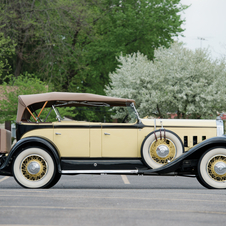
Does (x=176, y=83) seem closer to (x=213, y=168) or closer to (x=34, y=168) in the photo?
(x=213, y=168)

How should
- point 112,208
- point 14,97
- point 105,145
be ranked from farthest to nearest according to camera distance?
point 14,97, point 105,145, point 112,208

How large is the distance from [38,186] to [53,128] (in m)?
1.23

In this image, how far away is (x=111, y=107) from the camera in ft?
30.1

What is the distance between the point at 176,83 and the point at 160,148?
64.1 ft

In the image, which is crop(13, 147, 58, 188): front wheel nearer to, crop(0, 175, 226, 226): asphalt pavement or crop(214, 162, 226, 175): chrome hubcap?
crop(0, 175, 226, 226): asphalt pavement

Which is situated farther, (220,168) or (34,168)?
(34,168)

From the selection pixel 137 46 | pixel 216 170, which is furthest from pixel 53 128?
pixel 137 46

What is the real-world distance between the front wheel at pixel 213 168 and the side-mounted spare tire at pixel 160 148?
54cm

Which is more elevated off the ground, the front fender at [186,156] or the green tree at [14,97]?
the green tree at [14,97]

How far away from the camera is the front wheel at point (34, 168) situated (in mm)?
8367

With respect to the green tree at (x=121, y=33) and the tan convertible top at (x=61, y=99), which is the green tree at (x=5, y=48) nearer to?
the green tree at (x=121, y=33)

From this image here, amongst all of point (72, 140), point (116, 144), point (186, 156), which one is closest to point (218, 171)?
point (186, 156)

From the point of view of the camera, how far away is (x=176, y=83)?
2758 cm

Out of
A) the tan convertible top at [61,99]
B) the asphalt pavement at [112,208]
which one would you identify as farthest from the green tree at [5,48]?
A: the asphalt pavement at [112,208]
